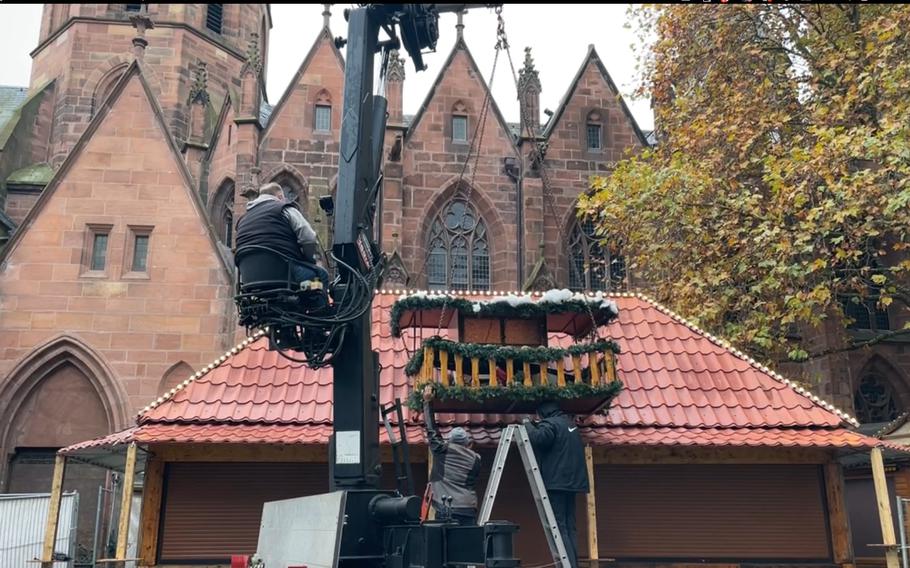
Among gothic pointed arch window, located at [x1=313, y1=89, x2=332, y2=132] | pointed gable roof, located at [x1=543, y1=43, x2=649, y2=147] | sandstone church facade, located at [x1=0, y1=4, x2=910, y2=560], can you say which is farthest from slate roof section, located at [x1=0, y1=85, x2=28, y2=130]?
pointed gable roof, located at [x1=543, y1=43, x2=649, y2=147]

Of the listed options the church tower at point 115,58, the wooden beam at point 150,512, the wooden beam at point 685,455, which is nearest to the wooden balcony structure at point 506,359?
the wooden beam at point 685,455

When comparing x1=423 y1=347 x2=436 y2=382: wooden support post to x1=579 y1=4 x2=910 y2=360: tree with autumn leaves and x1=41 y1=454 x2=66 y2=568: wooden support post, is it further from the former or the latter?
x1=579 y1=4 x2=910 y2=360: tree with autumn leaves

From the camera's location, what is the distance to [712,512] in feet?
40.1

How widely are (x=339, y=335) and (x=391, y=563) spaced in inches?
66.6

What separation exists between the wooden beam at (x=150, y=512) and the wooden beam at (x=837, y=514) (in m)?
9.54

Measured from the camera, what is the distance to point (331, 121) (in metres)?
24.3

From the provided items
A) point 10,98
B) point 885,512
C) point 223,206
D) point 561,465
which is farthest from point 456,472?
point 10,98

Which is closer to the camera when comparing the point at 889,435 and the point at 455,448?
the point at 455,448

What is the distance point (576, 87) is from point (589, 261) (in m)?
5.75

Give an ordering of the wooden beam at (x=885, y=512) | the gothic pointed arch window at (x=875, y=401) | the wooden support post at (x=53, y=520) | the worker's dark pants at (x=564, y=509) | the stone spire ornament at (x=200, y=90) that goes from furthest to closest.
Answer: the stone spire ornament at (x=200, y=90) < the gothic pointed arch window at (x=875, y=401) < the wooden support post at (x=53, y=520) < the wooden beam at (x=885, y=512) < the worker's dark pants at (x=564, y=509)

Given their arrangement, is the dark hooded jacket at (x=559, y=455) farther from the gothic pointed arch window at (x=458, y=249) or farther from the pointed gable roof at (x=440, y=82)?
the pointed gable roof at (x=440, y=82)

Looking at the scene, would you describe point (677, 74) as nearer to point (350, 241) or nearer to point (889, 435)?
point (889, 435)

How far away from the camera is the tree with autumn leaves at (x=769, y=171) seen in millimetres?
14461

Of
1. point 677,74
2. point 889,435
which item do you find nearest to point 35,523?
point 889,435
